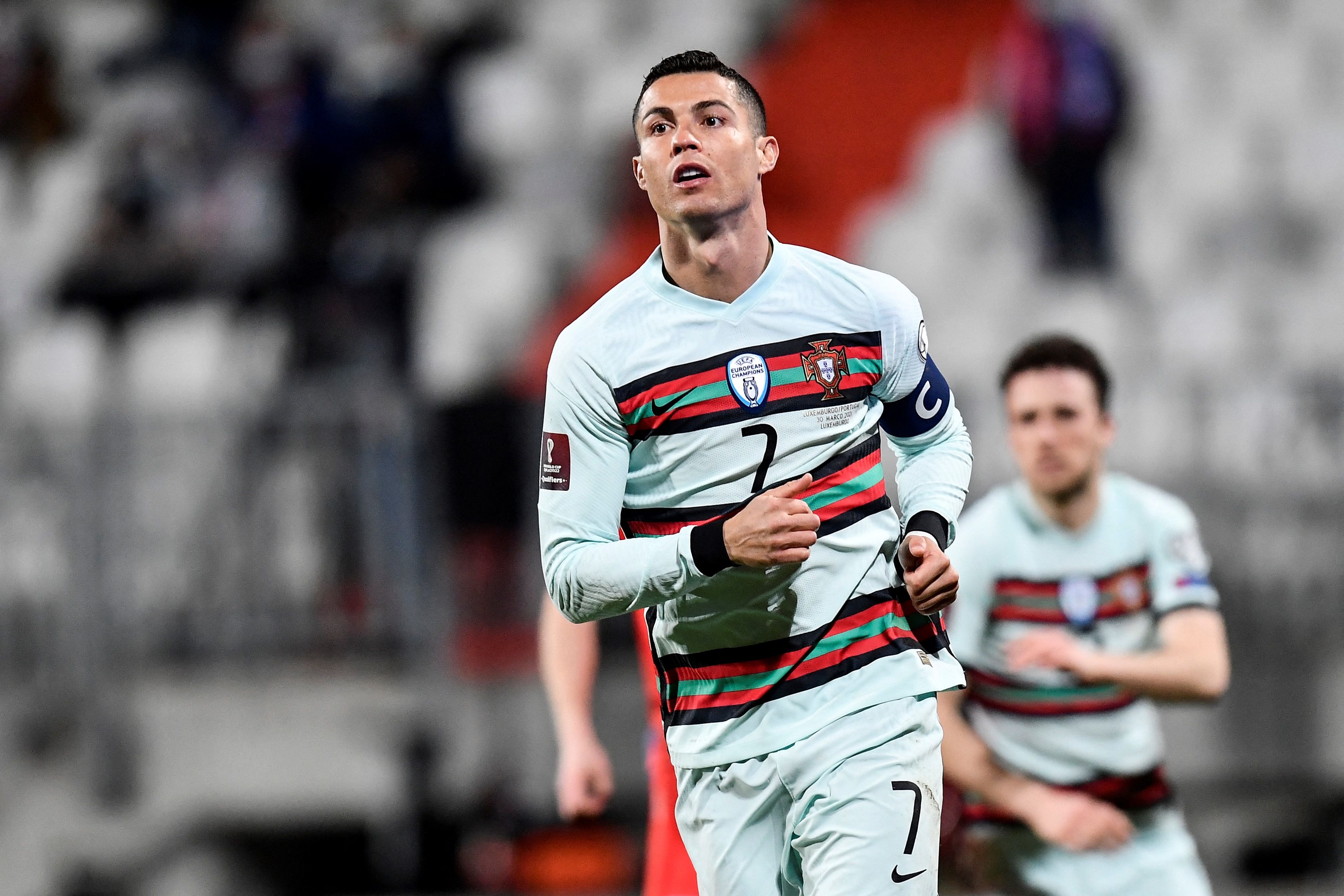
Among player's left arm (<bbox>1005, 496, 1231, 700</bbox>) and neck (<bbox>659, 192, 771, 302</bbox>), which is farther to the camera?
player's left arm (<bbox>1005, 496, 1231, 700</bbox>)

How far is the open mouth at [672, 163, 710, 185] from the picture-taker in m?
2.61

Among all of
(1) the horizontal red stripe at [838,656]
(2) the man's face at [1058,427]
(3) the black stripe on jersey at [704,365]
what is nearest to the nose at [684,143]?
(3) the black stripe on jersey at [704,365]

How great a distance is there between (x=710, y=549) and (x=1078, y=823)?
1442 millimetres

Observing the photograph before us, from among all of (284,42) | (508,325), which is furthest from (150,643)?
(284,42)

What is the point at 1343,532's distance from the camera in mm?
6984

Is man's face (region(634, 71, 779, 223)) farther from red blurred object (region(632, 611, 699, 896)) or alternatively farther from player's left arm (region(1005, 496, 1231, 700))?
player's left arm (region(1005, 496, 1231, 700))

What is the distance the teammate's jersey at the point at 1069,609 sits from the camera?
3.64 metres

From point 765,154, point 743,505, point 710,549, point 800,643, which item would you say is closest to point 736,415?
point 743,505

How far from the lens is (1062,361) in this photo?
3.77 meters

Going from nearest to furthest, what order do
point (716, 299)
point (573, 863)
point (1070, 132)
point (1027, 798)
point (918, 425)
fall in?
point (716, 299) → point (918, 425) → point (1027, 798) → point (573, 863) → point (1070, 132)

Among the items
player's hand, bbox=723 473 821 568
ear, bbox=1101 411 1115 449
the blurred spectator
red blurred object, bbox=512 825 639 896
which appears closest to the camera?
player's hand, bbox=723 473 821 568

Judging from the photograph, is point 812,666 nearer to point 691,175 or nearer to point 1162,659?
point 691,175

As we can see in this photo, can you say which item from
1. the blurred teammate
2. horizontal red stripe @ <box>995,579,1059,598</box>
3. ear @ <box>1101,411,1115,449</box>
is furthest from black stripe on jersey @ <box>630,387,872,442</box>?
ear @ <box>1101,411,1115,449</box>

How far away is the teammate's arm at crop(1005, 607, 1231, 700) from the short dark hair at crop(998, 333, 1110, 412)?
573 mm
